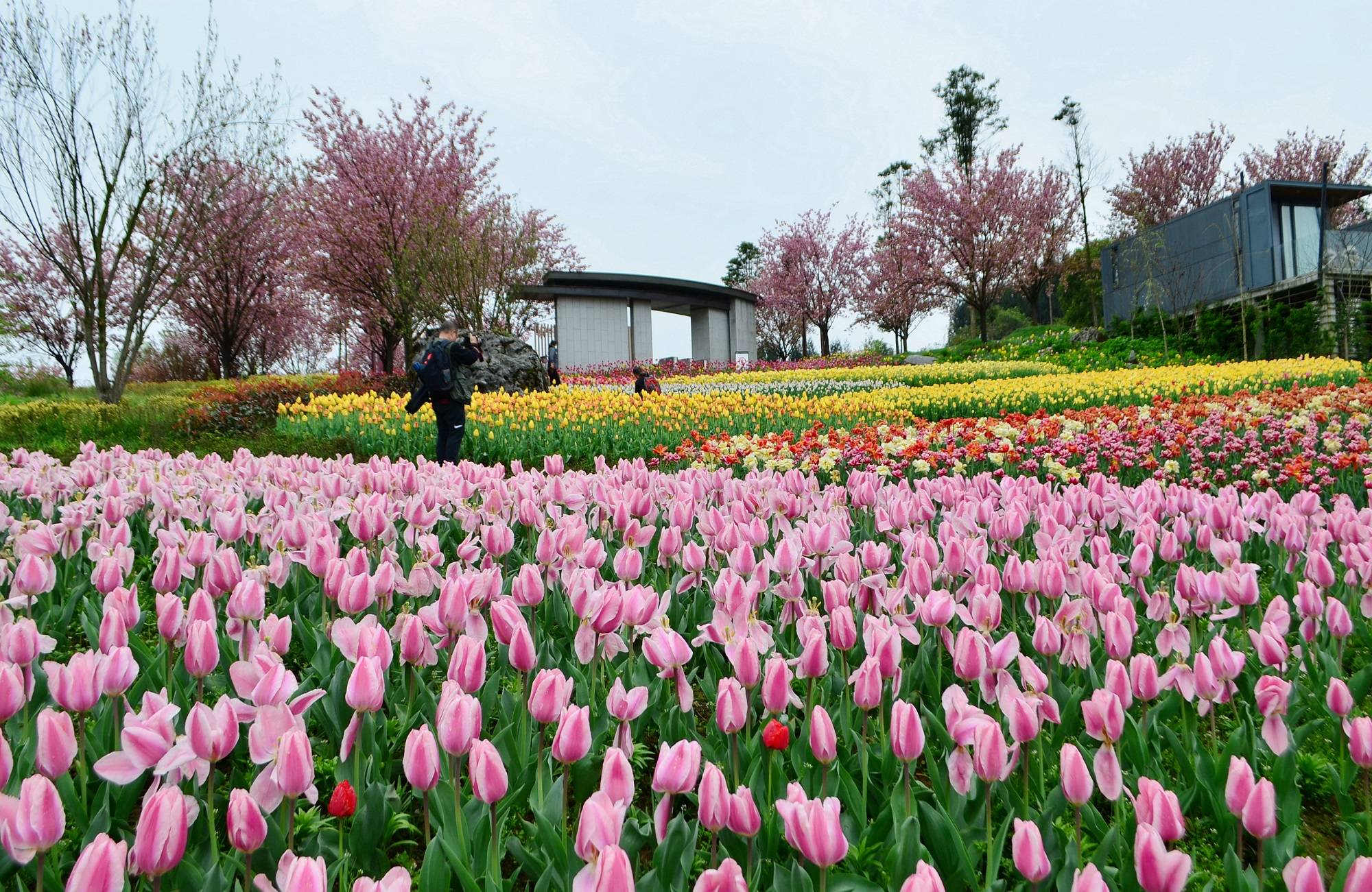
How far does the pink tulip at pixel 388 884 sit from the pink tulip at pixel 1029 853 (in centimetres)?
83

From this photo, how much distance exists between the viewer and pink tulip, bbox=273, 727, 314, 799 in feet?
3.96

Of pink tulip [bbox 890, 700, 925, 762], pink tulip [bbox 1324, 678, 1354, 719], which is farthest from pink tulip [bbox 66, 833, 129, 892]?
pink tulip [bbox 1324, 678, 1354, 719]

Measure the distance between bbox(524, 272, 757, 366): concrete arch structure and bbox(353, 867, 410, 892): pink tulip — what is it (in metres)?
30.1

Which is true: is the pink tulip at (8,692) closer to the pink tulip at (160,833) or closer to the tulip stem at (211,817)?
the tulip stem at (211,817)

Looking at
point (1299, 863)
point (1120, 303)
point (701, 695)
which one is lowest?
point (701, 695)

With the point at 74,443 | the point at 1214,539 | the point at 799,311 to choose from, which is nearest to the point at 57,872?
the point at 1214,539

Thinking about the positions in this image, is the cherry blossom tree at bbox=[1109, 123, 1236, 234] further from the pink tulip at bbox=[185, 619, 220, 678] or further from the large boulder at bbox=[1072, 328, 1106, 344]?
the pink tulip at bbox=[185, 619, 220, 678]

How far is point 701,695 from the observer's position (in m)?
2.60

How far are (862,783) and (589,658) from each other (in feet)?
2.13

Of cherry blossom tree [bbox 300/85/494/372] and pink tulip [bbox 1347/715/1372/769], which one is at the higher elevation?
cherry blossom tree [bbox 300/85/494/372]

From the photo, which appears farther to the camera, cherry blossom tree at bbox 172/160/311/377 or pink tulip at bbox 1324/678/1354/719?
cherry blossom tree at bbox 172/160/311/377

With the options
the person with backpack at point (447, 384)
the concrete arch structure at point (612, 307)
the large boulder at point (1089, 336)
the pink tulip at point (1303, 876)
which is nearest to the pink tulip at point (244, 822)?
the pink tulip at point (1303, 876)

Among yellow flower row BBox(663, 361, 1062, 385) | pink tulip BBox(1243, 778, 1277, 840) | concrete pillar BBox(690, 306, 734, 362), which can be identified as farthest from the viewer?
concrete pillar BBox(690, 306, 734, 362)

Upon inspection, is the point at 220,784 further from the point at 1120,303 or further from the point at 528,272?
the point at 1120,303
